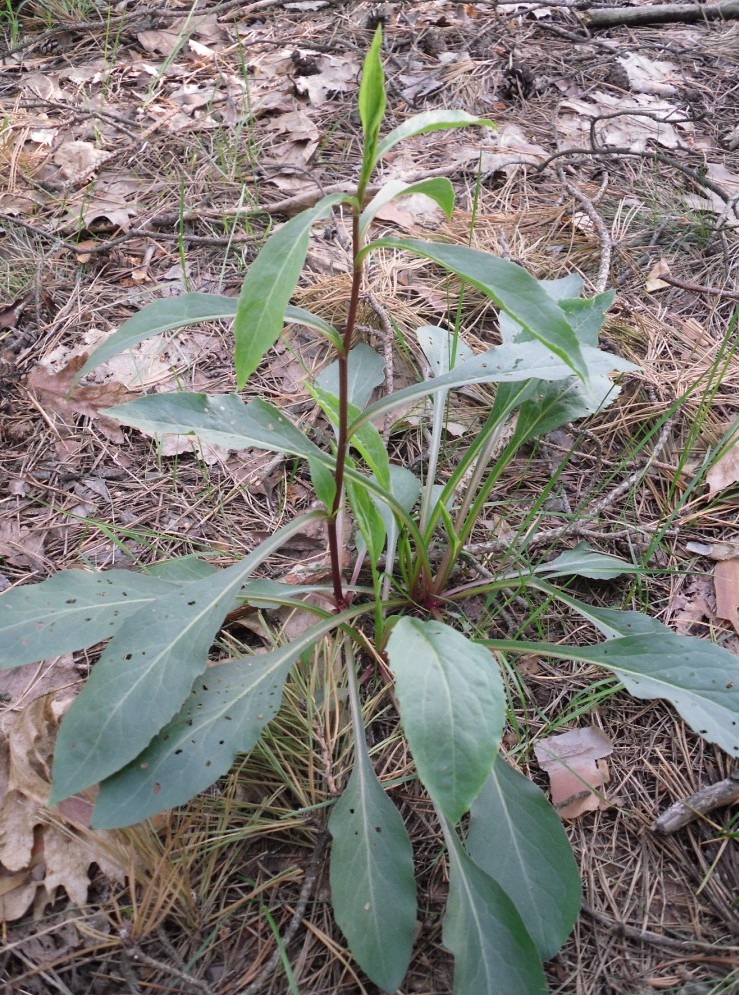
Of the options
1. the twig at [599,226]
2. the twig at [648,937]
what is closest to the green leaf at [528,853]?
the twig at [648,937]

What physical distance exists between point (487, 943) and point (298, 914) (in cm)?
34

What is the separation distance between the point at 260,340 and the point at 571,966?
3.96 ft

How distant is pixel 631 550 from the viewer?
182 cm

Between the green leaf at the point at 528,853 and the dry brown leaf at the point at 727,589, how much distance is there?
28.5 inches

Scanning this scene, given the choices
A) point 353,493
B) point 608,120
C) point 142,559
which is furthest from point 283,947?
point 608,120

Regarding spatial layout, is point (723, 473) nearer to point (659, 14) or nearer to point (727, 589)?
point (727, 589)

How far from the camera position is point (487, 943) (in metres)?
1.16

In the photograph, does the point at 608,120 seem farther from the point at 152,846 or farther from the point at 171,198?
the point at 152,846

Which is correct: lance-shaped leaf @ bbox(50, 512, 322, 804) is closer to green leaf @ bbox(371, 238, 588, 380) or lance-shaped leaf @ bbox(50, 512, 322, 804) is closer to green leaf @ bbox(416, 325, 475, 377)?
green leaf @ bbox(371, 238, 588, 380)

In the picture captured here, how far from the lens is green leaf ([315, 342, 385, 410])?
185cm

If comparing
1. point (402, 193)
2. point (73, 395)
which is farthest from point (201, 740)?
point (73, 395)

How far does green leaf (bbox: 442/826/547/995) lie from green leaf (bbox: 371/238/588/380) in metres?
0.89

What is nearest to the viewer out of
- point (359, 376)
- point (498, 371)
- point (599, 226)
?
point (498, 371)

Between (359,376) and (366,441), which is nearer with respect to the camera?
(366,441)
